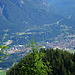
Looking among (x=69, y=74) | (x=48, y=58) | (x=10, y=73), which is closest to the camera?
(x=69, y=74)

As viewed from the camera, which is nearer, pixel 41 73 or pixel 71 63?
pixel 41 73

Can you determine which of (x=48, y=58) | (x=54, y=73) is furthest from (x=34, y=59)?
(x=48, y=58)

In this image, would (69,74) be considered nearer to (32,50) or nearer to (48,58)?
(48,58)

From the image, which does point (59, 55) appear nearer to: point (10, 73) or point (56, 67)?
point (56, 67)

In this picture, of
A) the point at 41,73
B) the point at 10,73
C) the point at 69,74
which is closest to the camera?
the point at 41,73

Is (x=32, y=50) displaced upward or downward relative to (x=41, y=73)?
upward

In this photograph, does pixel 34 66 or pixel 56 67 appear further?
pixel 56 67

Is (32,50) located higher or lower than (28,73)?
higher

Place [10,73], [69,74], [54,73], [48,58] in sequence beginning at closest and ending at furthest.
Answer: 1. [69,74]
2. [54,73]
3. [48,58]
4. [10,73]

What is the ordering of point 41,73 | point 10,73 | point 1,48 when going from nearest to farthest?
point 1,48
point 41,73
point 10,73

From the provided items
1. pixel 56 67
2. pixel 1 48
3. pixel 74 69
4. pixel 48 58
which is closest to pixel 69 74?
pixel 74 69
